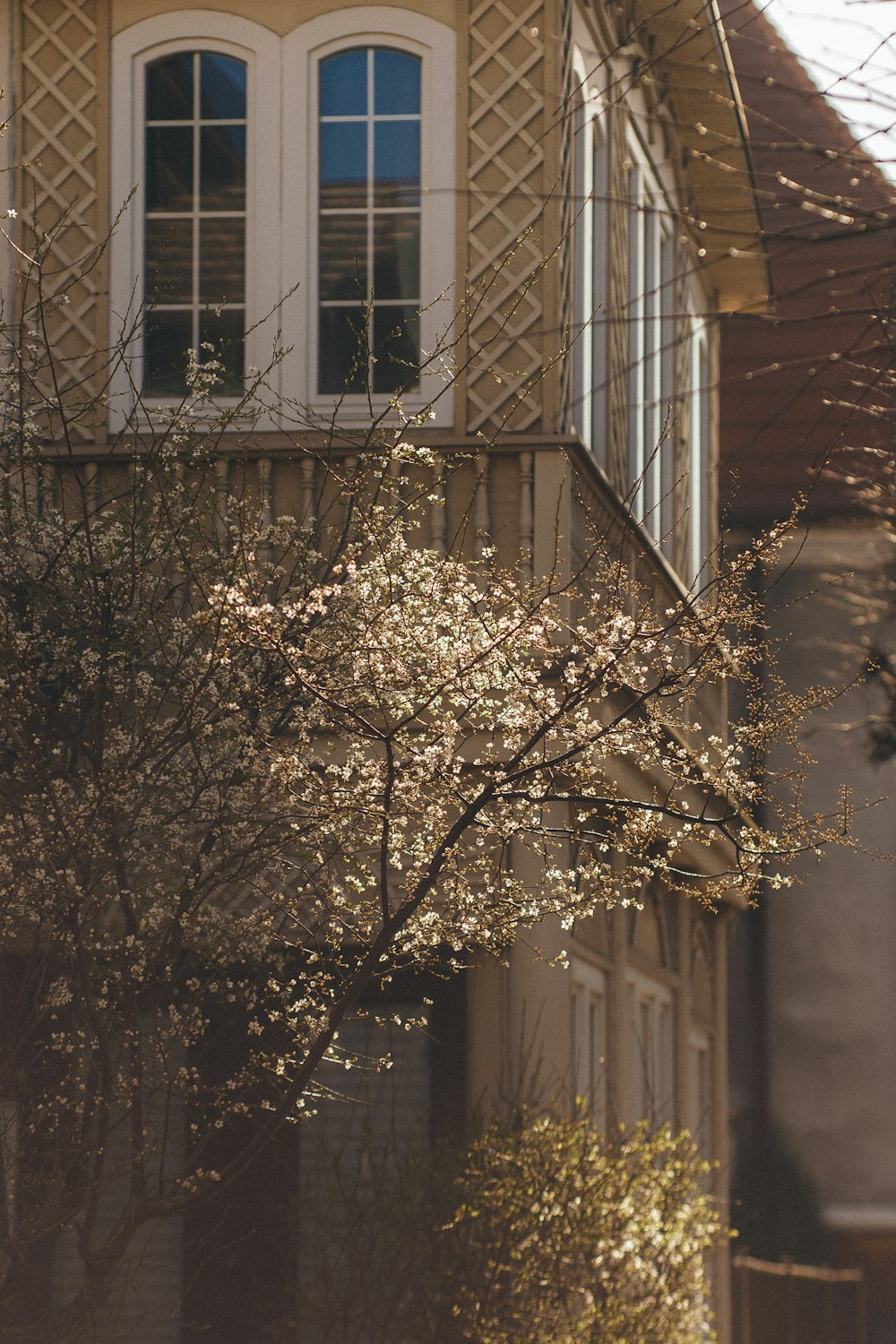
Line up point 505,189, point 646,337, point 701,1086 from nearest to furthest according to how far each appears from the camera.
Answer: point 505,189 < point 646,337 < point 701,1086

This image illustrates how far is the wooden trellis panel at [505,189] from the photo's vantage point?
440 inches

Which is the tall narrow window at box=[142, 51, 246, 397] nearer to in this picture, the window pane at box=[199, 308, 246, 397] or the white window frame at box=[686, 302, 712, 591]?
the window pane at box=[199, 308, 246, 397]

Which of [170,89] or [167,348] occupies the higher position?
[170,89]

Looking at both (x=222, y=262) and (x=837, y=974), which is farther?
(x=837, y=974)

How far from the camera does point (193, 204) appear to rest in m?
12.0

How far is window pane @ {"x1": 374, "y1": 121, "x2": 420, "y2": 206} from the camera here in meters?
11.8

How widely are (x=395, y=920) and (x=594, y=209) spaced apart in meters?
6.78

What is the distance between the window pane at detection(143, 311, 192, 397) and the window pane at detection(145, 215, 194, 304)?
106 mm

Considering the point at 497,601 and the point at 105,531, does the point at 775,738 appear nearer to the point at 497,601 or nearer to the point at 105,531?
the point at 497,601

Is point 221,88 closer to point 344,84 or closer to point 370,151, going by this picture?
point 344,84

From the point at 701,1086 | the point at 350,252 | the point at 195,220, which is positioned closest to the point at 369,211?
the point at 350,252

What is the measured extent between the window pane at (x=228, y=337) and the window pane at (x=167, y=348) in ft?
0.38

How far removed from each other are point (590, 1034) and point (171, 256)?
5.20 meters

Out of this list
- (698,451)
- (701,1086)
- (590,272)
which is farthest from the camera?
(698,451)
